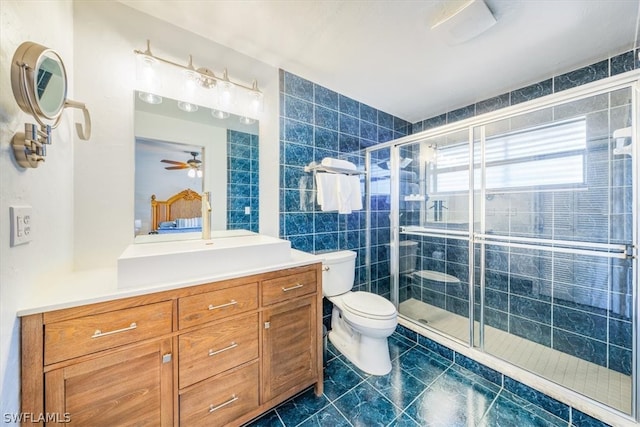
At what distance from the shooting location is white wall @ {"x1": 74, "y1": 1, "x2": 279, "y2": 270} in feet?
3.91

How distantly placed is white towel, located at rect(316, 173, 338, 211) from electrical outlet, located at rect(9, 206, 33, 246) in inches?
60.3

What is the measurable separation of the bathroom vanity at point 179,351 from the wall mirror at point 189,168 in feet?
1.85

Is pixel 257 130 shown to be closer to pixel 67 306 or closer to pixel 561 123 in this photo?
pixel 67 306

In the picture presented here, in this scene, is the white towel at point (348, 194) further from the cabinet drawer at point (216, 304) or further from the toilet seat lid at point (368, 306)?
the cabinet drawer at point (216, 304)

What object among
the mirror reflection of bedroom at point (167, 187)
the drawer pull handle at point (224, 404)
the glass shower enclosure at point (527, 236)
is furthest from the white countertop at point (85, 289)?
the glass shower enclosure at point (527, 236)

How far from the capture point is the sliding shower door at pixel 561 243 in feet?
4.88

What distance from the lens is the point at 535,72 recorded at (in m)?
1.83

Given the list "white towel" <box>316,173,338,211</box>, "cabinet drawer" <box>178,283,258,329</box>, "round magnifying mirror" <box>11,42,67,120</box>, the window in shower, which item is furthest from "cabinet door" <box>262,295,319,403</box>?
the window in shower

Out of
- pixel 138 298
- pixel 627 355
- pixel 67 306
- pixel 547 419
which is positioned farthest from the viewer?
pixel 627 355

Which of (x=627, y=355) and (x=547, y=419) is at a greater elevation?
(x=627, y=355)

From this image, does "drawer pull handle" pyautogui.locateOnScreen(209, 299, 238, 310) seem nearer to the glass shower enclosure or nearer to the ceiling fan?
the ceiling fan

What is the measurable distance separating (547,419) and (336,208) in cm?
181

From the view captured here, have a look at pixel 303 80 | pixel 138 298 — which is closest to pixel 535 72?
pixel 303 80

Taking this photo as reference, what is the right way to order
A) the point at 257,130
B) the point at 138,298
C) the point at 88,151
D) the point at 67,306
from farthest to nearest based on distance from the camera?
the point at 257,130, the point at 88,151, the point at 138,298, the point at 67,306
